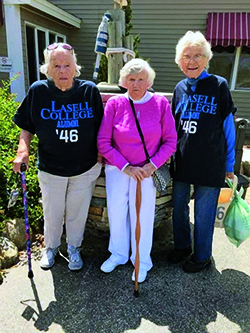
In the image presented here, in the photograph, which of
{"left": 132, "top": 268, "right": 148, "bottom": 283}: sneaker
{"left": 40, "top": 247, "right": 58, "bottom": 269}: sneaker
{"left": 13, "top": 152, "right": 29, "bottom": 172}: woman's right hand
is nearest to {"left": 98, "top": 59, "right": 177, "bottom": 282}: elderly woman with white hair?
{"left": 132, "top": 268, "right": 148, "bottom": 283}: sneaker

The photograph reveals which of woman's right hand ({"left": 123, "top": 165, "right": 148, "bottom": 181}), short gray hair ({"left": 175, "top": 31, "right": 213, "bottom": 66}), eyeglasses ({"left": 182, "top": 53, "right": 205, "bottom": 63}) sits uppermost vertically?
short gray hair ({"left": 175, "top": 31, "right": 213, "bottom": 66})

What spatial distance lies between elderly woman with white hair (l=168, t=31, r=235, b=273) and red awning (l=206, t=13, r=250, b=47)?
5.71 meters

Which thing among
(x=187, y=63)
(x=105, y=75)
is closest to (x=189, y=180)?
(x=187, y=63)

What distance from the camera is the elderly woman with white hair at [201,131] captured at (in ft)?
6.81

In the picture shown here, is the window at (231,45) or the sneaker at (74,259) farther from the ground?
the window at (231,45)

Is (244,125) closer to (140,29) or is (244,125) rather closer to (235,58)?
(235,58)

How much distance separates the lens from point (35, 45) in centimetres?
675

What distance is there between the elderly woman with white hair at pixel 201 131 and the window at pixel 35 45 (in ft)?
17.9

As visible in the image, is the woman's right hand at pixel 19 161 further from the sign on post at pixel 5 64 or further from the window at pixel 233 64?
the window at pixel 233 64

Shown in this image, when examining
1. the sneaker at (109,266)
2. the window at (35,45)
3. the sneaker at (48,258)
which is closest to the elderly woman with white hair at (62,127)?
the sneaker at (48,258)

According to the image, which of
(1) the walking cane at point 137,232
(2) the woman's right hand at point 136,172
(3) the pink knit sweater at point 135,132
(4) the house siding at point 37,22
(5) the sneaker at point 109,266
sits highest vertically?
(4) the house siding at point 37,22

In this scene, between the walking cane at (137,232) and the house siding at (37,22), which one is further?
the house siding at (37,22)

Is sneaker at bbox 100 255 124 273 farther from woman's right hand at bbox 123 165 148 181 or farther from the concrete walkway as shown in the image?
woman's right hand at bbox 123 165 148 181

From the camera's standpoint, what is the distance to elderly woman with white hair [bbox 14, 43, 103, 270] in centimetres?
205
